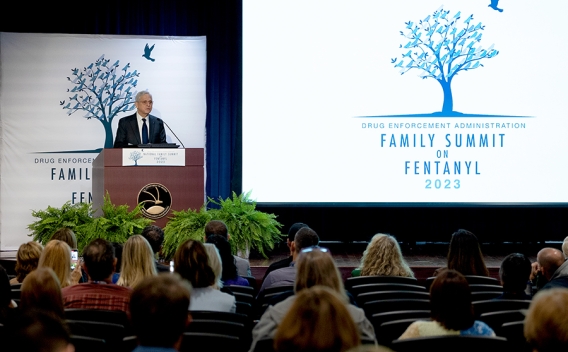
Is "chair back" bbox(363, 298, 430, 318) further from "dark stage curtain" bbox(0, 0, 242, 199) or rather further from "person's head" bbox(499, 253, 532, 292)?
"dark stage curtain" bbox(0, 0, 242, 199)

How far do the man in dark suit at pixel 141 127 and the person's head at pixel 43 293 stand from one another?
4.72m

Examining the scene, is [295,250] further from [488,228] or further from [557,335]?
[488,228]

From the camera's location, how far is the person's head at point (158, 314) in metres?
2.28

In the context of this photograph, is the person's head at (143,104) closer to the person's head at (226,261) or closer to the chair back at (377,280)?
the person's head at (226,261)

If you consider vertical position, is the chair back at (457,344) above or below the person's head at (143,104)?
below

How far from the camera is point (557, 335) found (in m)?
2.30

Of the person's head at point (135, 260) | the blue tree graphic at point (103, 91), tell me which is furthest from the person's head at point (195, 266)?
the blue tree graphic at point (103, 91)

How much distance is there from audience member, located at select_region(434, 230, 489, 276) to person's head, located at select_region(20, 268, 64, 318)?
9.15 feet

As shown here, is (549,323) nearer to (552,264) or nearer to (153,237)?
(552,264)

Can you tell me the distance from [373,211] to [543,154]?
2.28 metres

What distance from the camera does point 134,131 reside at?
7.90m

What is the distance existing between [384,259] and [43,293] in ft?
8.18

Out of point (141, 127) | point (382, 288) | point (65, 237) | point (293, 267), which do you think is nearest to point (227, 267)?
point (293, 267)

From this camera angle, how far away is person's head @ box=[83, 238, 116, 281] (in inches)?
153
